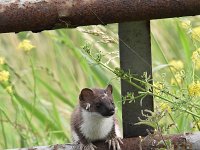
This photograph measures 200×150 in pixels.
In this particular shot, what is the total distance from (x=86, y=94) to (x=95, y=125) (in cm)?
17

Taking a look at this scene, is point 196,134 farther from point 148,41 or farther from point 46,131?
point 46,131

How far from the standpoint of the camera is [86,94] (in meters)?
3.96

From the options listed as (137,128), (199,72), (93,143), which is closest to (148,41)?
(137,128)

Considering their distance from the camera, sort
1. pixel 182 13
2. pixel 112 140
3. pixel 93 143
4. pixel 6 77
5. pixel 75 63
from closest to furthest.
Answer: pixel 182 13, pixel 112 140, pixel 93 143, pixel 6 77, pixel 75 63

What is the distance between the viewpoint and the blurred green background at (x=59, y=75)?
14.6 feet

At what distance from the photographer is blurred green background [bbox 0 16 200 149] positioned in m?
4.44

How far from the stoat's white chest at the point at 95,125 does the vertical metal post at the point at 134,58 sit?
631 millimetres

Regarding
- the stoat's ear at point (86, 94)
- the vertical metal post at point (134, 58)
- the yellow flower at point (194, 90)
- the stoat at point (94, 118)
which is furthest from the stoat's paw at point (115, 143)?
the stoat's ear at point (86, 94)

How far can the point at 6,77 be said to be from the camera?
14.5 feet

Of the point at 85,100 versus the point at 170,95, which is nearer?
the point at 170,95

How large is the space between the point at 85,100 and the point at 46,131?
1236 millimetres

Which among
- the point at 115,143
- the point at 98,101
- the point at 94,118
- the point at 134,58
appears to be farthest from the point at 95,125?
the point at 134,58

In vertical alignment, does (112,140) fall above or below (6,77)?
below

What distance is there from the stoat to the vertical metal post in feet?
1.54
